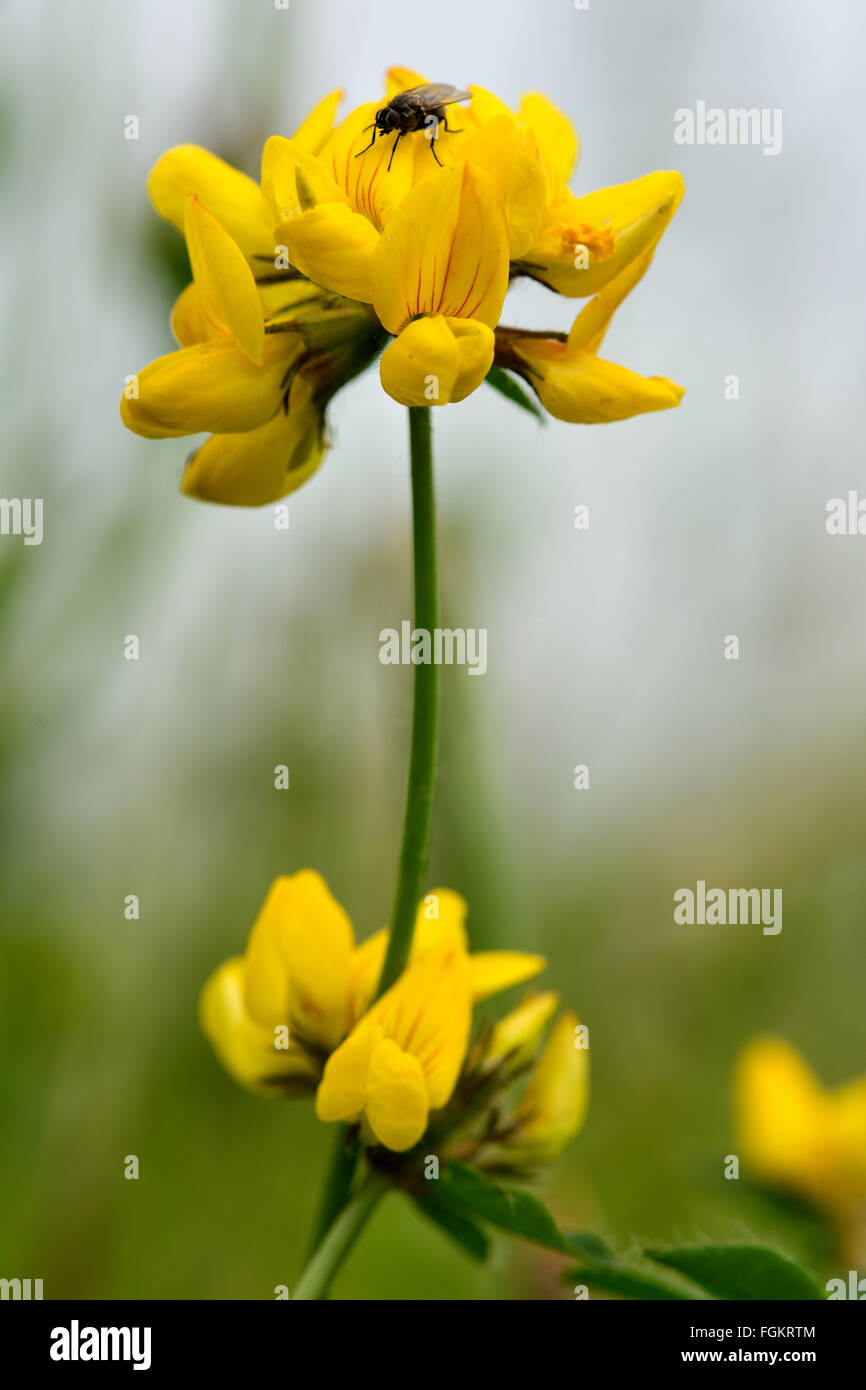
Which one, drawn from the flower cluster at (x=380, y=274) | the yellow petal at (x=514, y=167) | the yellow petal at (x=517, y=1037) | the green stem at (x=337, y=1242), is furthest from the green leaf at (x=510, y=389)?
the green stem at (x=337, y=1242)

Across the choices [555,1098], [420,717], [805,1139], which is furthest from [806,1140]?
[420,717]

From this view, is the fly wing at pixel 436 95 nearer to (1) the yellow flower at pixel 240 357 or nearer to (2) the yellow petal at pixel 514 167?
(2) the yellow petal at pixel 514 167

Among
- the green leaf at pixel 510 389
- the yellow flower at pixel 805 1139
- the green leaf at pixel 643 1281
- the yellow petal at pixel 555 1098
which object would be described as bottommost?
the yellow flower at pixel 805 1139

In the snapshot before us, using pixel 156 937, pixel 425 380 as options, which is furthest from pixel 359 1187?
pixel 156 937

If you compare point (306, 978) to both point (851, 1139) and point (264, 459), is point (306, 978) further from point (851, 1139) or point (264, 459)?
point (851, 1139)

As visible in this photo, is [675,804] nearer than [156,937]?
No

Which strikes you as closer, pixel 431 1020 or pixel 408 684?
pixel 431 1020
